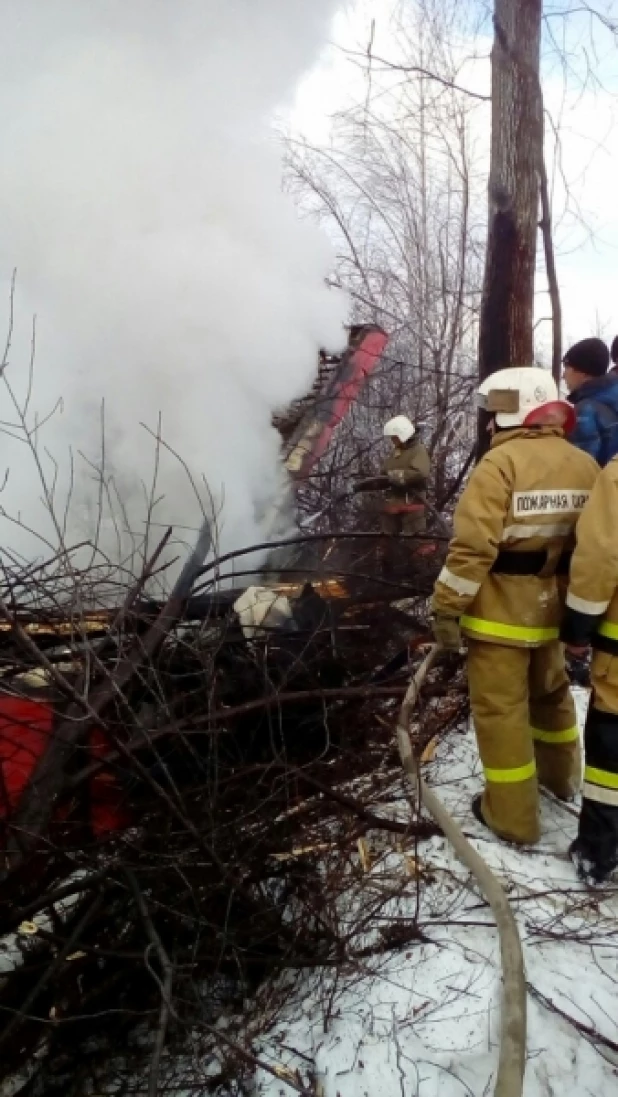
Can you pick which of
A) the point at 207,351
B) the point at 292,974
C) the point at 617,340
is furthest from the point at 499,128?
the point at 292,974

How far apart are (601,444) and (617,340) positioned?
25.7 inches

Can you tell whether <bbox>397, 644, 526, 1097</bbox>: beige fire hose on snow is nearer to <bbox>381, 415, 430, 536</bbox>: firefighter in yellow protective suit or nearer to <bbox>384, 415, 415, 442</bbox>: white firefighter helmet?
<bbox>381, 415, 430, 536</bbox>: firefighter in yellow protective suit

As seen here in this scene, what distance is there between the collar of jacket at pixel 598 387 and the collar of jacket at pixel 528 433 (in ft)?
4.03

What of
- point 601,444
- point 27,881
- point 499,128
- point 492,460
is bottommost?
point 27,881

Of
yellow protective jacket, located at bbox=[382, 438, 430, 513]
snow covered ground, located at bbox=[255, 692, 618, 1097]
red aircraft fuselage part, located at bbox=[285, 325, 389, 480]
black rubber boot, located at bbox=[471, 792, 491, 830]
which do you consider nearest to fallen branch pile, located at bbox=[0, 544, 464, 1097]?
snow covered ground, located at bbox=[255, 692, 618, 1097]

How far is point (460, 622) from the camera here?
3.02 m

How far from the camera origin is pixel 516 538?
288 centimetres

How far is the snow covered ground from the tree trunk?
328 cm

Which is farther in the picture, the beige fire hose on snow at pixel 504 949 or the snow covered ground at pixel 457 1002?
the snow covered ground at pixel 457 1002

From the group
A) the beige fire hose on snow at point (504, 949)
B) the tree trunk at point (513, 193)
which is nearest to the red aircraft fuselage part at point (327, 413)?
the tree trunk at point (513, 193)

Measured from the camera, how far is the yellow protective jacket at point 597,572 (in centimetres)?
263

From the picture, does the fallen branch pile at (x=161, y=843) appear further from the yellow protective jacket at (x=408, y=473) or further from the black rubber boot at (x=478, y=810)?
the yellow protective jacket at (x=408, y=473)

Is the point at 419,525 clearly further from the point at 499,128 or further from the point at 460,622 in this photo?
the point at 460,622

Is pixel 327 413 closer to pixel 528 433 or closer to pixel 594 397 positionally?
pixel 594 397
